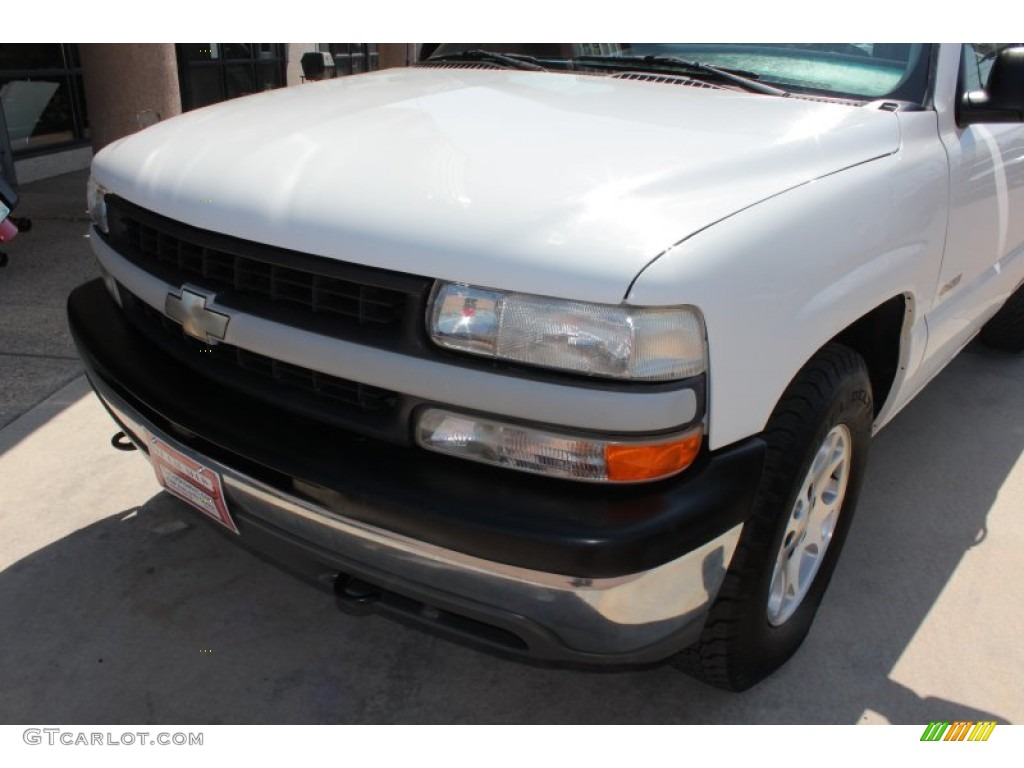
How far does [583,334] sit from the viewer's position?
1641mm

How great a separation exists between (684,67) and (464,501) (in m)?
1.68

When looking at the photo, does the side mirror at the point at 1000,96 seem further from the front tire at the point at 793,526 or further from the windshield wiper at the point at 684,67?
the front tire at the point at 793,526

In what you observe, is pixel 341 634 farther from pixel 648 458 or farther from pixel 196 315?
pixel 648 458

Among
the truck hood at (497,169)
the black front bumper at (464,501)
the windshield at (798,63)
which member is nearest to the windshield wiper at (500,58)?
the windshield at (798,63)

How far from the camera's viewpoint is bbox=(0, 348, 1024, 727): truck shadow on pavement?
2266 mm

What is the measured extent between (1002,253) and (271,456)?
2570 millimetres

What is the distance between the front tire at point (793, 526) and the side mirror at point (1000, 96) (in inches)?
34.5

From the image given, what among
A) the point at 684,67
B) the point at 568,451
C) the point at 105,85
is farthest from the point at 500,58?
the point at 105,85

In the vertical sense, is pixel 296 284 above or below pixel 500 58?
below

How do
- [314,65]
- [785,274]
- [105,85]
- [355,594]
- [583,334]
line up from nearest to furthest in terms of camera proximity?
[583,334] → [785,274] → [355,594] → [314,65] → [105,85]

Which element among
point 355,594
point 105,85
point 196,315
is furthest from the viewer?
point 105,85

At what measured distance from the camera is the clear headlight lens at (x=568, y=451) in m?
1.66

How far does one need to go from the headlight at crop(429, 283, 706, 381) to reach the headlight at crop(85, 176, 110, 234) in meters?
1.36
